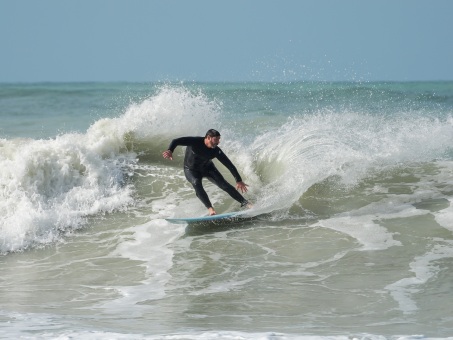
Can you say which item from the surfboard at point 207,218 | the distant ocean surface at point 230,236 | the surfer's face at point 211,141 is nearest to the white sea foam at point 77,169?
the distant ocean surface at point 230,236

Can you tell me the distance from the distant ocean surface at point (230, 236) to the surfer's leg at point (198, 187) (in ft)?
1.28

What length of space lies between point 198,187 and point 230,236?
3.19ft

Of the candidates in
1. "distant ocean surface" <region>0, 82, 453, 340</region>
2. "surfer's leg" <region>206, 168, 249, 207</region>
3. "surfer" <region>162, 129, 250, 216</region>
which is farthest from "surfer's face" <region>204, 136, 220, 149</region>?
"distant ocean surface" <region>0, 82, 453, 340</region>

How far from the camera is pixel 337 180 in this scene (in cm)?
1213

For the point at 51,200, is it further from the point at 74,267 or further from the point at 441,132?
the point at 441,132

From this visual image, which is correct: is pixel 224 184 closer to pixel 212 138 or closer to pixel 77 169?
pixel 212 138

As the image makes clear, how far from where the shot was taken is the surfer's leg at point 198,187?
34.3ft

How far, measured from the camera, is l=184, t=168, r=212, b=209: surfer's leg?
10445 millimetres

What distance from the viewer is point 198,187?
1050 cm

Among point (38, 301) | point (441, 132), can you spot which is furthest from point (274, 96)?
point (38, 301)

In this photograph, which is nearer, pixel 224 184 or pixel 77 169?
pixel 224 184

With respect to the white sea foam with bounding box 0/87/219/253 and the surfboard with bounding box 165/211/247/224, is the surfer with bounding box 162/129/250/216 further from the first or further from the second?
the white sea foam with bounding box 0/87/219/253

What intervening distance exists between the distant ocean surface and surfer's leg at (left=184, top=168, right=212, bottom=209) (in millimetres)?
391

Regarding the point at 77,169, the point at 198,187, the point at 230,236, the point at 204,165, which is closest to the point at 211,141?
the point at 204,165
